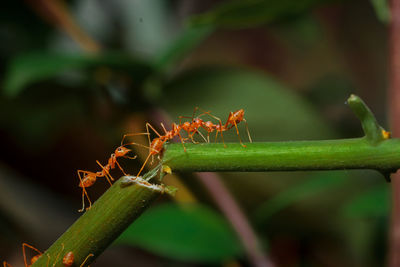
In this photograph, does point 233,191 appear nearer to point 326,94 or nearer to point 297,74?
point 326,94

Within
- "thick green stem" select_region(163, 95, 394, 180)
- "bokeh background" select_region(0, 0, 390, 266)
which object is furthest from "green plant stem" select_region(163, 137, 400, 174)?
"bokeh background" select_region(0, 0, 390, 266)

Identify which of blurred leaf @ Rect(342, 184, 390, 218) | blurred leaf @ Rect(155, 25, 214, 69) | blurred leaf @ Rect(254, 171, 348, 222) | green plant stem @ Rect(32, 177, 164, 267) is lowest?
blurred leaf @ Rect(342, 184, 390, 218)

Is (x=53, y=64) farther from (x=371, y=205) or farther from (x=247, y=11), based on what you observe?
(x=371, y=205)

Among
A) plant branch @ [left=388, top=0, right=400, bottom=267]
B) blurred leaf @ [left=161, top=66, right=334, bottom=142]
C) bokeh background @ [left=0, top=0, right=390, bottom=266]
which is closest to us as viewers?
plant branch @ [left=388, top=0, right=400, bottom=267]

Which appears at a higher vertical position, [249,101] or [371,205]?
Answer: [249,101]

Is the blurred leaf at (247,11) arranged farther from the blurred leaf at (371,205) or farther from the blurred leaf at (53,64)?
the blurred leaf at (371,205)

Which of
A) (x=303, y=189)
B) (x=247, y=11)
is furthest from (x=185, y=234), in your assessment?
(x=247, y=11)

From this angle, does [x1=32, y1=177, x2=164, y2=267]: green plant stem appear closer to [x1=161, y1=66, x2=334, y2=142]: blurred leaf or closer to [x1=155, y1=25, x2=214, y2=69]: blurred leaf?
[x1=155, y1=25, x2=214, y2=69]: blurred leaf
